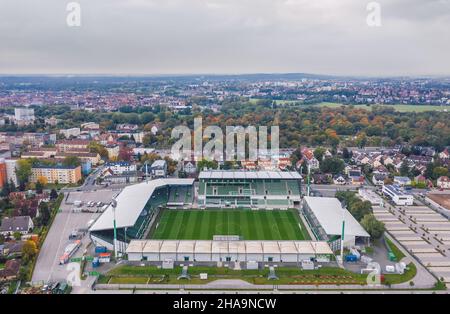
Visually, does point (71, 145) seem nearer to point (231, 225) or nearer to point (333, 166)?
point (231, 225)

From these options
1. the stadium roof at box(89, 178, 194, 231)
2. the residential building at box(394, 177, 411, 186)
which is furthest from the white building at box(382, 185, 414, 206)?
the stadium roof at box(89, 178, 194, 231)

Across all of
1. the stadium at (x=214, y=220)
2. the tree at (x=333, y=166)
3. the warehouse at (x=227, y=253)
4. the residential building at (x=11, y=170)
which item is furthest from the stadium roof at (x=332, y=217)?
the residential building at (x=11, y=170)

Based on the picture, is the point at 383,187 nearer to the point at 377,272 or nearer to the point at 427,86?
the point at 377,272

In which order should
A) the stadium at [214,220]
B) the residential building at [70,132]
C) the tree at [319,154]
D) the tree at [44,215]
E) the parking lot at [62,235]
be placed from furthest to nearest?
the residential building at [70,132]
the tree at [319,154]
the tree at [44,215]
the stadium at [214,220]
the parking lot at [62,235]

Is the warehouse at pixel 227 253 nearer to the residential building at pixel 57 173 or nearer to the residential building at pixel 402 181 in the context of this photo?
the residential building at pixel 402 181

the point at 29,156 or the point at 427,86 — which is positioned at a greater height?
the point at 427,86

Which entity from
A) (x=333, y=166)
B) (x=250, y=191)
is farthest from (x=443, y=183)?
(x=250, y=191)
